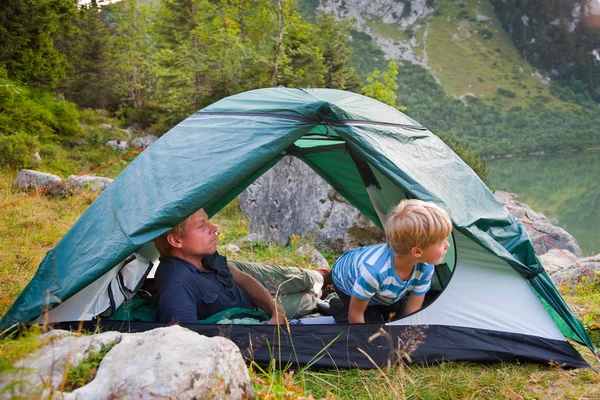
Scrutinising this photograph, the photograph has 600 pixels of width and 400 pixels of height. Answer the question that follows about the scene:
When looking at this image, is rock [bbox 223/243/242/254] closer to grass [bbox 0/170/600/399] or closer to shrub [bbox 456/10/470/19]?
grass [bbox 0/170/600/399]

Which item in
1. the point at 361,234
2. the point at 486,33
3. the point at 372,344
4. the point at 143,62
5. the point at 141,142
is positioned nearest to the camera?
the point at 372,344

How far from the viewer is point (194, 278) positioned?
299 cm

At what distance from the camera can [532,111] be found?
8150 cm

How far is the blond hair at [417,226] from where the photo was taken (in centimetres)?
261

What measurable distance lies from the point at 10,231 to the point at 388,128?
4.98 meters

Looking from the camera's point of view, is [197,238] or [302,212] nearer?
[197,238]

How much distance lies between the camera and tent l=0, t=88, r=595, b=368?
2.82m

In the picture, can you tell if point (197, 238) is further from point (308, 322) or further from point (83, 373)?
point (83, 373)

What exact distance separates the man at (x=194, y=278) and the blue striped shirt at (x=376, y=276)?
462 mm

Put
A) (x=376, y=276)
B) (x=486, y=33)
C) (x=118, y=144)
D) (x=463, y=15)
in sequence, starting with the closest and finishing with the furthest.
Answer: (x=376, y=276) → (x=118, y=144) → (x=486, y=33) → (x=463, y=15)

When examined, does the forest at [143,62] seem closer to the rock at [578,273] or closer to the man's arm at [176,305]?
the man's arm at [176,305]

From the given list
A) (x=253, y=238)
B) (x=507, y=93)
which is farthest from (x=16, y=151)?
(x=507, y=93)

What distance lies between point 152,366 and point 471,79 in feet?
339

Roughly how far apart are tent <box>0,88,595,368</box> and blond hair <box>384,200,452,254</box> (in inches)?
10.1
